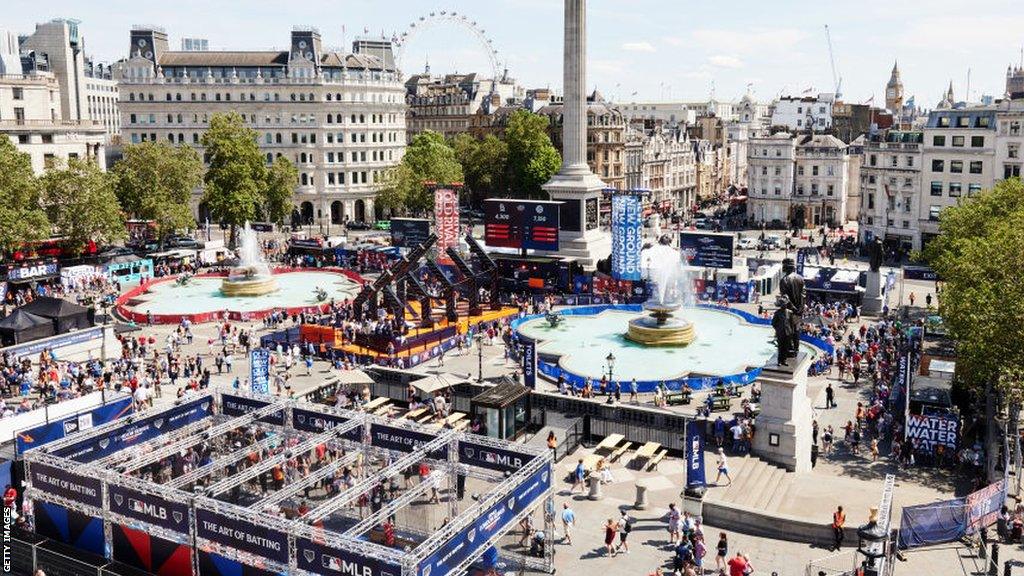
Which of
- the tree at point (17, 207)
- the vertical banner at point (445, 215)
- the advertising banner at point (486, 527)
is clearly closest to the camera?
the advertising banner at point (486, 527)

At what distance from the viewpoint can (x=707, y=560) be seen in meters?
25.1

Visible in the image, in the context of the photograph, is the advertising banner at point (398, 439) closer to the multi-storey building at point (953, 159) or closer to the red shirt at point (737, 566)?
the red shirt at point (737, 566)

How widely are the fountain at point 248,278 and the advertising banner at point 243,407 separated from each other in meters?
36.7

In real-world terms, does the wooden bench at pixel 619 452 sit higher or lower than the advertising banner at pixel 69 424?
lower

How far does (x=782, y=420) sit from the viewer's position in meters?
31.7

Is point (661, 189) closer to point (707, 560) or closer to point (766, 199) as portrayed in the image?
point (766, 199)

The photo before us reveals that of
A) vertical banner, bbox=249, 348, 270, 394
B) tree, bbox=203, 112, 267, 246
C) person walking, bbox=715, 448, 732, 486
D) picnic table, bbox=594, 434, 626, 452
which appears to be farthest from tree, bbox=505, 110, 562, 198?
Answer: person walking, bbox=715, 448, 732, 486

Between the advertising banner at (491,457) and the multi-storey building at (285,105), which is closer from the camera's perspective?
the advertising banner at (491,457)

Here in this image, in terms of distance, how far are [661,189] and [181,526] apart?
114774 mm

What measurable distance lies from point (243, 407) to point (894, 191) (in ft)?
252

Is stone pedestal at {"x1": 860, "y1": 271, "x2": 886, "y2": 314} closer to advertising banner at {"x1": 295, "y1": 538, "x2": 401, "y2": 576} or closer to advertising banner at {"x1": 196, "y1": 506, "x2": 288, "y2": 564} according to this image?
advertising banner at {"x1": 295, "y1": 538, "x2": 401, "y2": 576}

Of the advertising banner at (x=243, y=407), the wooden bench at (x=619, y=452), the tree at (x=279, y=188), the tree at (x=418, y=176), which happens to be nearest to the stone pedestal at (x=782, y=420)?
the wooden bench at (x=619, y=452)

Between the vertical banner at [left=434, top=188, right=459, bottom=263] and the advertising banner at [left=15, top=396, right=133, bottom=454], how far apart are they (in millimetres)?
32760

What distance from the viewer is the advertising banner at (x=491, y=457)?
24.1m
